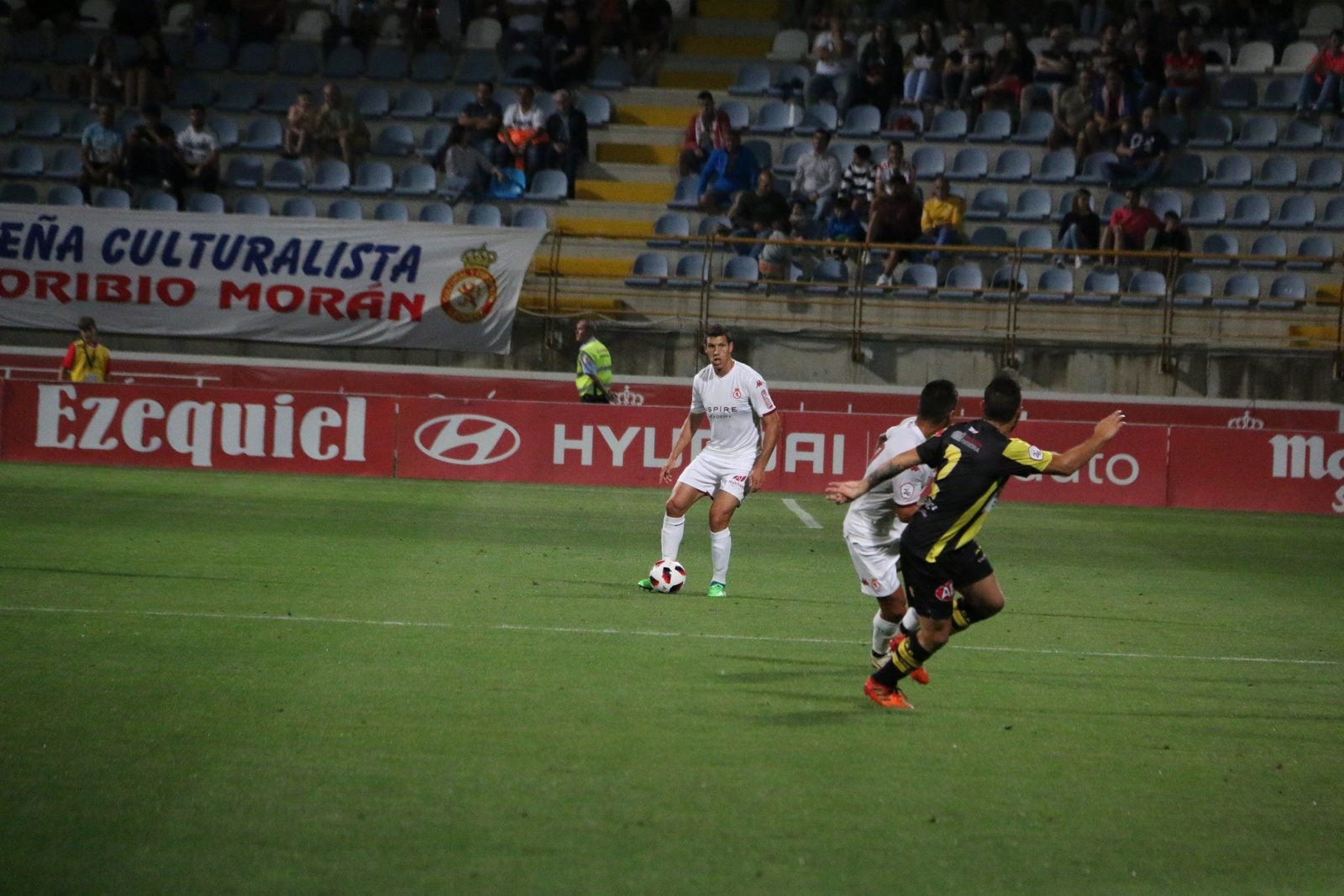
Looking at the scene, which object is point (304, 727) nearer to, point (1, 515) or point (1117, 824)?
point (1117, 824)

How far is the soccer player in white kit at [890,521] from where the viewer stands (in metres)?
8.37

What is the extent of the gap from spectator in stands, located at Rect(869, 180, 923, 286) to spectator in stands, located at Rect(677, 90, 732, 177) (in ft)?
10.4

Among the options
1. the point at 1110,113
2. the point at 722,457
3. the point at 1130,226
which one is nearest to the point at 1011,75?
the point at 1110,113

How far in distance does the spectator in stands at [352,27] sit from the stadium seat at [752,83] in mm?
6916

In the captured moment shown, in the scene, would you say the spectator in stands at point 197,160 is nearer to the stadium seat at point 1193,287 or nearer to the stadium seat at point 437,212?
the stadium seat at point 437,212

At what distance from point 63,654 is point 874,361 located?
57.8 ft

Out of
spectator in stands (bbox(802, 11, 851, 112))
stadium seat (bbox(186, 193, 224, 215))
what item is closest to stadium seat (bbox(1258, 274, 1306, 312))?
spectator in stands (bbox(802, 11, 851, 112))

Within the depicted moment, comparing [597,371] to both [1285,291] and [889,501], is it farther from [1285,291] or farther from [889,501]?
[889,501]

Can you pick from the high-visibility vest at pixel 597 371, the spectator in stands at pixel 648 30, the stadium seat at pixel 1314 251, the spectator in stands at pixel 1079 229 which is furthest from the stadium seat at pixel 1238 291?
the spectator in stands at pixel 648 30

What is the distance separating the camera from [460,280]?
78.2 feet

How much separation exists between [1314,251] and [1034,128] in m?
5.23

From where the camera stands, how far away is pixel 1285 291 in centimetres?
2508

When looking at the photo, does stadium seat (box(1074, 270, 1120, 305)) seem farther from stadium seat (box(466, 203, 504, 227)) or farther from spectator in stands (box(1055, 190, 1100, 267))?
stadium seat (box(466, 203, 504, 227))

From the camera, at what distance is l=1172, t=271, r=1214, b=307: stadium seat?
81.2 feet
